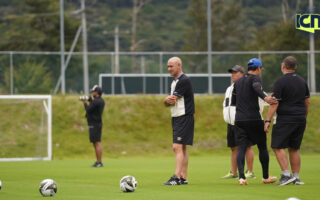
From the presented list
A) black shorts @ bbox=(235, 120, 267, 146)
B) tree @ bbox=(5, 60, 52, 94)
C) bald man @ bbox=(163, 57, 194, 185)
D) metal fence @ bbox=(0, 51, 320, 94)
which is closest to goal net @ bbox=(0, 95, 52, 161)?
tree @ bbox=(5, 60, 52, 94)

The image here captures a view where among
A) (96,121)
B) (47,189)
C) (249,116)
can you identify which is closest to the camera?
(47,189)

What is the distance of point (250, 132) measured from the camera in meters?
11.7

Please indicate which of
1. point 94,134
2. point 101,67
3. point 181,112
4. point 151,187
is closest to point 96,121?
point 94,134

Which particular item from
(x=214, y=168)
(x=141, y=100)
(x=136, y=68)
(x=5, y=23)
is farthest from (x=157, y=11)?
(x=214, y=168)

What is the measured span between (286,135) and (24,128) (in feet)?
54.0

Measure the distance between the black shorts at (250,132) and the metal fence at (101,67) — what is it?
16.9 m

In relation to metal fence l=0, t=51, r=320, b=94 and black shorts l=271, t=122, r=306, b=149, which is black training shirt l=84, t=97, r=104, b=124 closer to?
black shorts l=271, t=122, r=306, b=149

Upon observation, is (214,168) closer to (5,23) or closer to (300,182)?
(300,182)

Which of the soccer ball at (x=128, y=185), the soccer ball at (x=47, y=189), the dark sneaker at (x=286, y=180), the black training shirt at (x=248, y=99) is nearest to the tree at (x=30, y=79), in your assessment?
the black training shirt at (x=248, y=99)

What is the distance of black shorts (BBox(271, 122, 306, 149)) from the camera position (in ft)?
37.4

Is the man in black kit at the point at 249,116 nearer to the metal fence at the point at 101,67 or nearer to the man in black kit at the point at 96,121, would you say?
the man in black kit at the point at 96,121

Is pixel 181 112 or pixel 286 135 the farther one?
pixel 181 112

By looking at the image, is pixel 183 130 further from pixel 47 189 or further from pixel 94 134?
pixel 94 134

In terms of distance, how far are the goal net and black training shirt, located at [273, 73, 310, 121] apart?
13.3 meters
